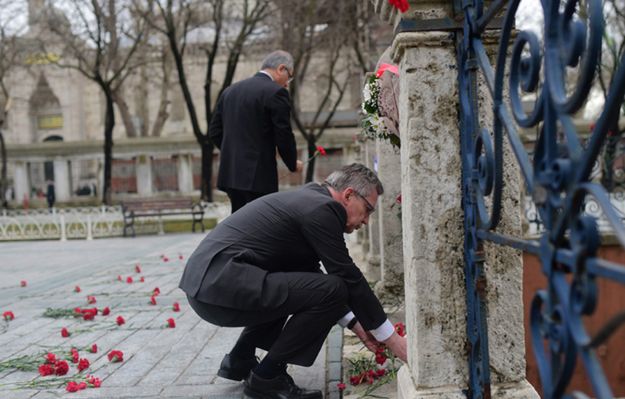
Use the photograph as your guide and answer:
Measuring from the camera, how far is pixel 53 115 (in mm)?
51219

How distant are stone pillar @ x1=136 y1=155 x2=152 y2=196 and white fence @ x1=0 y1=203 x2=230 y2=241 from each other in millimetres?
6519

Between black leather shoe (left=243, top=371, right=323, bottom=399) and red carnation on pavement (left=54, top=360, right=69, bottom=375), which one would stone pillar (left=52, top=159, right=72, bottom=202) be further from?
black leather shoe (left=243, top=371, right=323, bottom=399)

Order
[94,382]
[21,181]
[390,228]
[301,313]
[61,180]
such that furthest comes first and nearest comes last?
[21,181] < [61,180] < [390,228] < [94,382] < [301,313]

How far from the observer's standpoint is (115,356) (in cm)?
453

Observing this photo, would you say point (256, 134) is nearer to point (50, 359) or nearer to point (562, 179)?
point (50, 359)

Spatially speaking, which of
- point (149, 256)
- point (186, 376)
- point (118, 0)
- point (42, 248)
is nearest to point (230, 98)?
point (186, 376)

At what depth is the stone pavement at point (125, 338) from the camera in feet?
13.1

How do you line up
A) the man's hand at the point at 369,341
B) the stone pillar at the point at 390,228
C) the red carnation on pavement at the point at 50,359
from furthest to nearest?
the stone pillar at the point at 390,228
the red carnation on pavement at the point at 50,359
the man's hand at the point at 369,341

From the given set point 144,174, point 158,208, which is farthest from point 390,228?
point 144,174

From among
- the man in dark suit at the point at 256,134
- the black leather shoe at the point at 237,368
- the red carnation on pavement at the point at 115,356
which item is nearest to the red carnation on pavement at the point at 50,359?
the red carnation on pavement at the point at 115,356

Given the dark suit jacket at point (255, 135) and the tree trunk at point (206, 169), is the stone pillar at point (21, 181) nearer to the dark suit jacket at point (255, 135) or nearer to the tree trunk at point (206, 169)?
the tree trunk at point (206, 169)

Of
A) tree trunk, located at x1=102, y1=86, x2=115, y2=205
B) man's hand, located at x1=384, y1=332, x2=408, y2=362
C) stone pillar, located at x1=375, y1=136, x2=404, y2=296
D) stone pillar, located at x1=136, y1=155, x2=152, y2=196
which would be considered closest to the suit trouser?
man's hand, located at x1=384, y1=332, x2=408, y2=362

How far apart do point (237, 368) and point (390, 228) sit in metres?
2.20

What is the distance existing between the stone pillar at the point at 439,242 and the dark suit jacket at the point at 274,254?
601 mm
